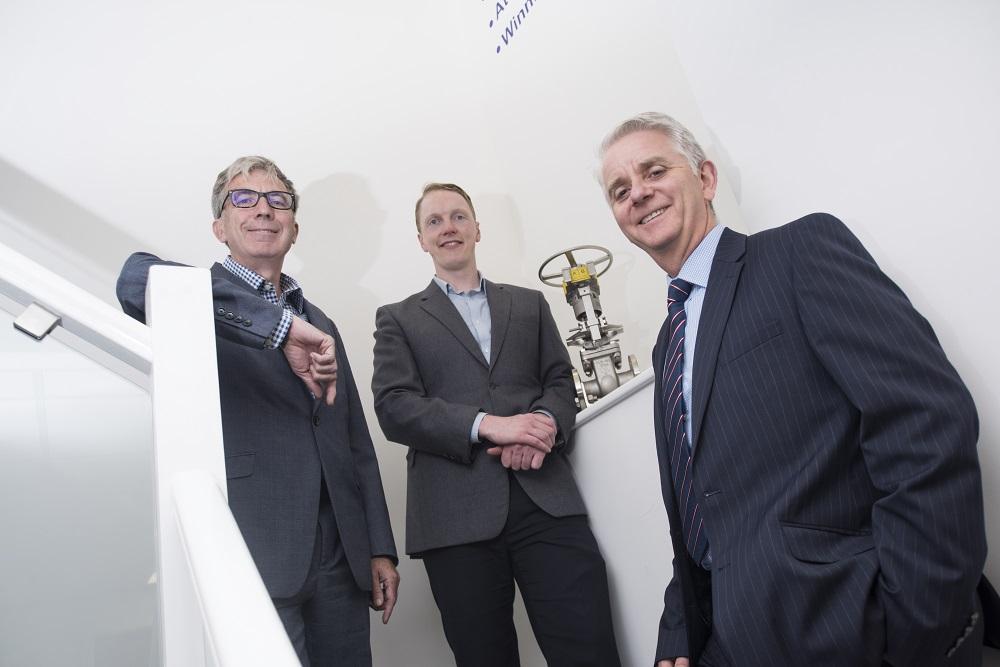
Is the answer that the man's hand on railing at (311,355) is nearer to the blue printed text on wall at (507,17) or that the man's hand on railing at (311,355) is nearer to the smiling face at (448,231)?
the smiling face at (448,231)

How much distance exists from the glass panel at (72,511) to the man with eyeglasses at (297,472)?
401 mm

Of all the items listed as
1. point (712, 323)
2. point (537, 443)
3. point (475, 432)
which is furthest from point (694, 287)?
point (475, 432)

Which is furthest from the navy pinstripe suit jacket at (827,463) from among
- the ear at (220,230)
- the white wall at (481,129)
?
the ear at (220,230)

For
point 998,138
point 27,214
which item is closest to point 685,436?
point 998,138

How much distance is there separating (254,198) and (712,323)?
1482 mm

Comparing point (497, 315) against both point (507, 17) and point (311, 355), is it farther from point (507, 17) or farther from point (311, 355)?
point (507, 17)

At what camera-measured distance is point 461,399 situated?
7.27 ft

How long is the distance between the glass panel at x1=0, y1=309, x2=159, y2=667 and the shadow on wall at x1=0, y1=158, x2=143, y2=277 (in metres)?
1.84

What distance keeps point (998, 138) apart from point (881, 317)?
38 centimetres

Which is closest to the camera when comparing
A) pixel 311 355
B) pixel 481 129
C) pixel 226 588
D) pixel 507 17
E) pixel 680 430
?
pixel 226 588

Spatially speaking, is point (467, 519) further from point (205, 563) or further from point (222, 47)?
point (222, 47)

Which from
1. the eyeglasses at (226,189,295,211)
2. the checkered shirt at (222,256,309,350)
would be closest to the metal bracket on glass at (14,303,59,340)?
the checkered shirt at (222,256,309,350)

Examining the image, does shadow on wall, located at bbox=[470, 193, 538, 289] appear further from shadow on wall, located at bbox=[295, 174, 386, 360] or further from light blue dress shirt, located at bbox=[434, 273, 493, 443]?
light blue dress shirt, located at bbox=[434, 273, 493, 443]

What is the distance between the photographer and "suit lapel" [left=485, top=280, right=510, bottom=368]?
2297mm
